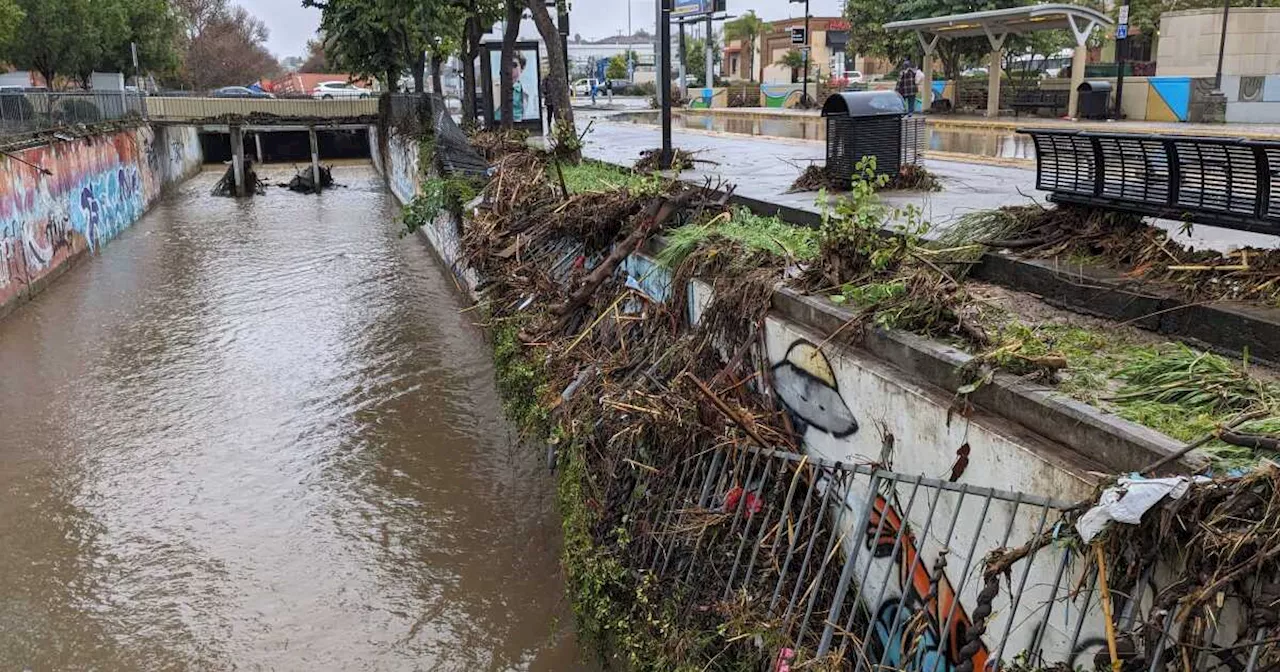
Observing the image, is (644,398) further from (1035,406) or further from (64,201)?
(64,201)

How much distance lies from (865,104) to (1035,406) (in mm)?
6413

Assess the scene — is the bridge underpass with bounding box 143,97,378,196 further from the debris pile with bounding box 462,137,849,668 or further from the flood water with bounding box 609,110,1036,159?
the debris pile with bounding box 462,137,849,668

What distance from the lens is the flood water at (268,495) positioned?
6.93 meters

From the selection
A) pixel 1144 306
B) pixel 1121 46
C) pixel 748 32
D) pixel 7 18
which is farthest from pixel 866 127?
pixel 748 32

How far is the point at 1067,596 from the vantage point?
3.38 metres

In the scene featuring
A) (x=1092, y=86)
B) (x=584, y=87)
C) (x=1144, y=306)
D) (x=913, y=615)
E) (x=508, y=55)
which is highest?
(x=584, y=87)

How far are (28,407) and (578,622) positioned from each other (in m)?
8.72

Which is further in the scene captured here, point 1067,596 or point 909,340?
point 909,340

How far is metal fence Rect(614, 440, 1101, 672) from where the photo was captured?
3.62 m

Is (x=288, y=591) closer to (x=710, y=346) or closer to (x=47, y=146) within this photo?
→ (x=710, y=346)

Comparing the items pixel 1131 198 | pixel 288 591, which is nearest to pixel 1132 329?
pixel 1131 198

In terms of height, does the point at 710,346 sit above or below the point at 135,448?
above

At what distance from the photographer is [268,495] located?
9.12 meters

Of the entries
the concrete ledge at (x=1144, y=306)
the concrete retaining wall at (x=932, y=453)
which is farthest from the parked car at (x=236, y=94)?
the concrete ledge at (x=1144, y=306)
